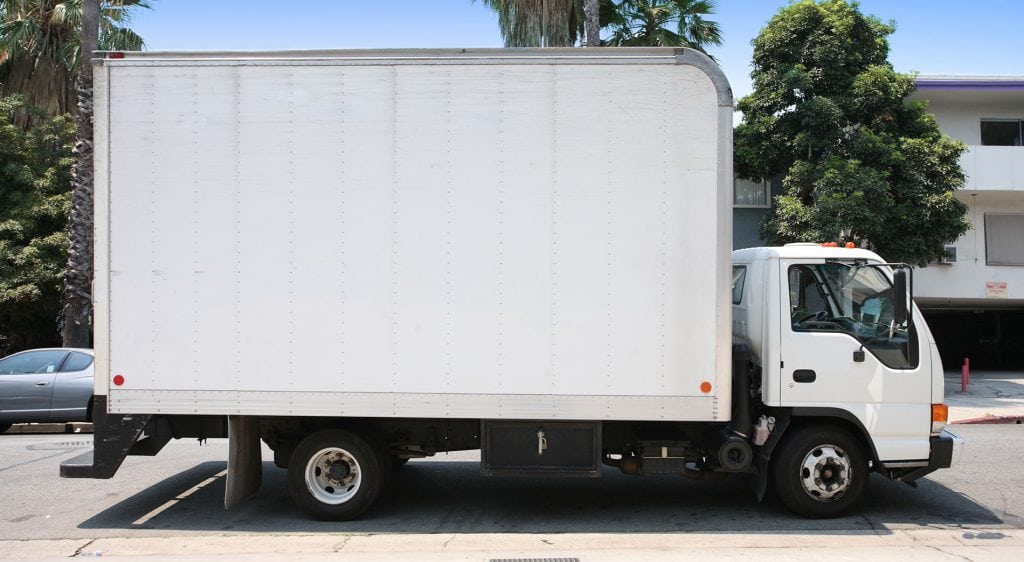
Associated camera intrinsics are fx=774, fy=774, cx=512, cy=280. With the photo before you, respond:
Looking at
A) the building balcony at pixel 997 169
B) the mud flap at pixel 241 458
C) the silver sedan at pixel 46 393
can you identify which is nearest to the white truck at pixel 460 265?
the mud flap at pixel 241 458

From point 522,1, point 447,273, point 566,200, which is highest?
point 522,1

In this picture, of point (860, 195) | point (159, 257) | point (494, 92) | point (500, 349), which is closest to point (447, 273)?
point (500, 349)

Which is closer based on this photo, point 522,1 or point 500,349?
point 500,349

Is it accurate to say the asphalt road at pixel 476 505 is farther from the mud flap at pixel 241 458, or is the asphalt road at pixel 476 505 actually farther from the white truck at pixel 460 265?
the white truck at pixel 460 265

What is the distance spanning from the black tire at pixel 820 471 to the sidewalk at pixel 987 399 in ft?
25.7

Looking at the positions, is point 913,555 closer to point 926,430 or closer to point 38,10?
point 926,430

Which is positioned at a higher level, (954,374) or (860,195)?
(860,195)

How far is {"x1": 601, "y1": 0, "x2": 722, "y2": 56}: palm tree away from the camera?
1738 cm

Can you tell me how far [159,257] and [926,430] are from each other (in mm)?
6383

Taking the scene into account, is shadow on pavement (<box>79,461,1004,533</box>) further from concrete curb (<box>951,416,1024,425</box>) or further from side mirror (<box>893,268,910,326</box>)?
concrete curb (<box>951,416,1024,425</box>)

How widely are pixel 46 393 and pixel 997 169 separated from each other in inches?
843

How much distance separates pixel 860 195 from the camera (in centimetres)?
1458

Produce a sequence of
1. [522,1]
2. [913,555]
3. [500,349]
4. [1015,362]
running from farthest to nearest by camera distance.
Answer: [1015,362]
[522,1]
[500,349]
[913,555]

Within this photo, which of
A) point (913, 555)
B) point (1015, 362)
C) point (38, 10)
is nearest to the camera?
point (913, 555)
